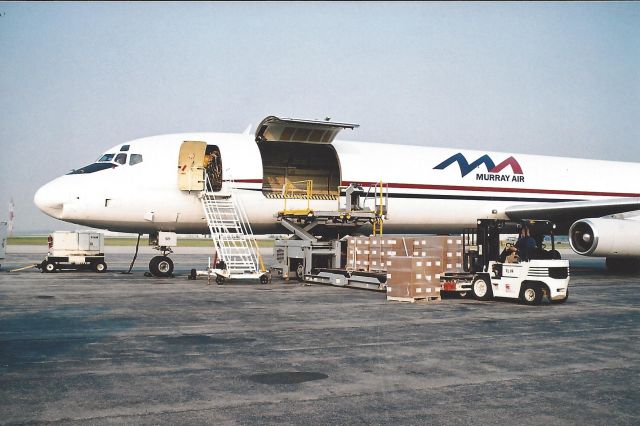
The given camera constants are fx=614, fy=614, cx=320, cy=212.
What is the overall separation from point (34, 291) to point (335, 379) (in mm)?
11651

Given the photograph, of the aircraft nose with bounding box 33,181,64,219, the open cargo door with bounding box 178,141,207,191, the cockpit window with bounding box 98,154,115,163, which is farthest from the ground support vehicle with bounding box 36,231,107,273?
the open cargo door with bounding box 178,141,207,191

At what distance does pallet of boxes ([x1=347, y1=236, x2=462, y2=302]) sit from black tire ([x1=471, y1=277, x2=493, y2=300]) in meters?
0.90

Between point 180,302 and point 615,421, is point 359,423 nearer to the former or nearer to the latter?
point 615,421

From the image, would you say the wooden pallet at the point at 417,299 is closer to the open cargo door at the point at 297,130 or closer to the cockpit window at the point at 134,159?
the open cargo door at the point at 297,130

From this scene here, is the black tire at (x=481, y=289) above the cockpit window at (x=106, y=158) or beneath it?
beneath

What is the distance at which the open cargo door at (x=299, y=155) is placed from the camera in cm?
2058

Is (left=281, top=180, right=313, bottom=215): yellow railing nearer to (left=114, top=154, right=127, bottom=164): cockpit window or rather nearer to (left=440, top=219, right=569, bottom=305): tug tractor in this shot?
(left=114, top=154, right=127, bottom=164): cockpit window

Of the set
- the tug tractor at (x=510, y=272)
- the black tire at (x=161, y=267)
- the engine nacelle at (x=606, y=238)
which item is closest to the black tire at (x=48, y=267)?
the black tire at (x=161, y=267)

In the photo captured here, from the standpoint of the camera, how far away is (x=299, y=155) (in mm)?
22766

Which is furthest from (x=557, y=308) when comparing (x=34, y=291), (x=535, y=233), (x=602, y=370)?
(x=34, y=291)

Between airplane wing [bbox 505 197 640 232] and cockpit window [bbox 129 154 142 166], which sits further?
airplane wing [bbox 505 197 640 232]

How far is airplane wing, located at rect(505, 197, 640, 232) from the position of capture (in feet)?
72.5

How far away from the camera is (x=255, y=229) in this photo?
20891 mm

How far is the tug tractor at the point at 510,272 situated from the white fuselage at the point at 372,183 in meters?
5.97
